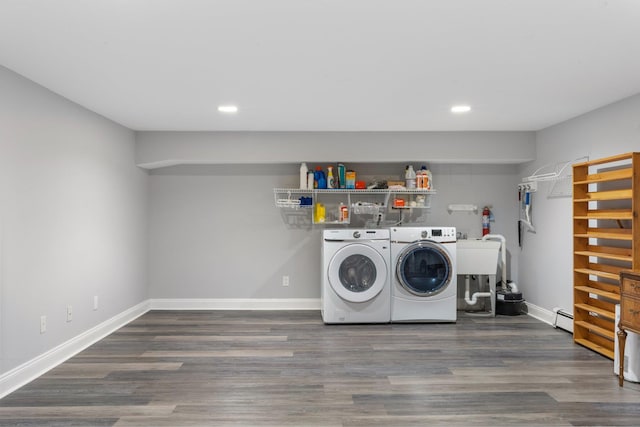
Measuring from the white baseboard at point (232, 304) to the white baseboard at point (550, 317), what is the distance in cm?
246

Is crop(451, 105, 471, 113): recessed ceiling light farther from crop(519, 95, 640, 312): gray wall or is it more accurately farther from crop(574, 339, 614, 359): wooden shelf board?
crop(574, 339, 614, 359): wooden shelf board

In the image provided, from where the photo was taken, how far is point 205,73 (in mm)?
2891

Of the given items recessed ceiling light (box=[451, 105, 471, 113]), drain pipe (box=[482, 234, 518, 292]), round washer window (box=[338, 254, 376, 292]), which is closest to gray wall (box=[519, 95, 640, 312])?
drain pipe (box=[482, 234, 518, 292])

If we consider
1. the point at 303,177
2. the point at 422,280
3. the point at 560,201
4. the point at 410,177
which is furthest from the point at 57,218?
the point at 560,201

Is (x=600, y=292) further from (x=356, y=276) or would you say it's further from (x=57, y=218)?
(x=57, y=218)

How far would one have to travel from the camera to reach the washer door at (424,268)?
178 inches

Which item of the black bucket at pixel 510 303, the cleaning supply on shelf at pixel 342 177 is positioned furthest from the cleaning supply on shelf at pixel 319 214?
the black bucket at pixel 510 303

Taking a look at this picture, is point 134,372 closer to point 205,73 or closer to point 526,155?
point 205,73

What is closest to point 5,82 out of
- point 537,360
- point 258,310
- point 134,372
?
point 134,372

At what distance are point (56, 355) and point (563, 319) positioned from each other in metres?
4.49

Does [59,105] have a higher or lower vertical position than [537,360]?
higher

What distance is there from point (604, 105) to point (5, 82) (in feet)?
15.0

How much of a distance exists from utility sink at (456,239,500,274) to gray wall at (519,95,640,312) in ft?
1.62

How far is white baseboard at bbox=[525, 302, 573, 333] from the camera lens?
414 centimetres
